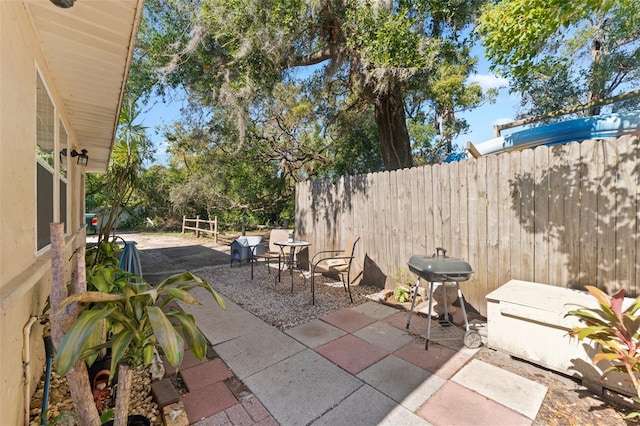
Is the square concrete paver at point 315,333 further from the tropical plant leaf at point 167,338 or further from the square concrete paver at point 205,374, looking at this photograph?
the tropical plant leaf at point 167,338

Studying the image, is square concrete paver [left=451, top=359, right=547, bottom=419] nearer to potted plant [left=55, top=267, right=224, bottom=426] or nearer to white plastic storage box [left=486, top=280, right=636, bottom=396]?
white plastic storage box [left=486, top=280, right=636, bottom=396]

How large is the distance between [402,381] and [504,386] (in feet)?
2.47

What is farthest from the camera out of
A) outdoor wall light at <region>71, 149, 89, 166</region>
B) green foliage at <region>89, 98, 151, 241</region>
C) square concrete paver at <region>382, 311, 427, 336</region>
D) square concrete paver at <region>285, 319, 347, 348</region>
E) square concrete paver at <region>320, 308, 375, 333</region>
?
outdoor wall light at <region>71, 149, 89, 166</region>

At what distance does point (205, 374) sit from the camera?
2.37 meters

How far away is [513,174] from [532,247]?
2.68ft

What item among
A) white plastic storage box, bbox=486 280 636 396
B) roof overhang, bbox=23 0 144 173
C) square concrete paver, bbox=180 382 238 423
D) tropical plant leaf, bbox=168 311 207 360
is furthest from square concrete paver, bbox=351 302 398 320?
roof overhang, bbox=23 0 144 173

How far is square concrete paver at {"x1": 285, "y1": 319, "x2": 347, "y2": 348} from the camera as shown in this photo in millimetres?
2920

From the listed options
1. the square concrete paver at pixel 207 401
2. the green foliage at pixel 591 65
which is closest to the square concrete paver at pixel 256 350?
the square concrete paver at pixel 207 401

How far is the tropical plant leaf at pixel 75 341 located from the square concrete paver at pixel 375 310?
2.94 metres

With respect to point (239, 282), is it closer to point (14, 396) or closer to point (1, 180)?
point (14, 396)

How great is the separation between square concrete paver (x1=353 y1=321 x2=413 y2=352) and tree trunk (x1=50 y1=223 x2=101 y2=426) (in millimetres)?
2251

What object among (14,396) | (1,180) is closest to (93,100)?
(1,180)

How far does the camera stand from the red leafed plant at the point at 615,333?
1.82 m

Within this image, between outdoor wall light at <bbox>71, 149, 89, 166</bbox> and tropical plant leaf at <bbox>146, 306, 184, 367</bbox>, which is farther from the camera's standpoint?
outdoor wall light at <bbox>71, 149, 89, 166</bbox>
